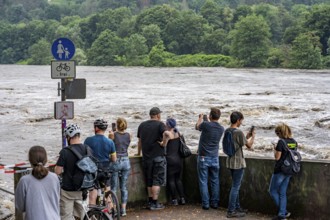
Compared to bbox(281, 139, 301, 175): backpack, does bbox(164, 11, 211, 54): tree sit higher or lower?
higher

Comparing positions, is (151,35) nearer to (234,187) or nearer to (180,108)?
(180,108)

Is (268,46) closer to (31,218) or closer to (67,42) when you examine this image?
(67,42)

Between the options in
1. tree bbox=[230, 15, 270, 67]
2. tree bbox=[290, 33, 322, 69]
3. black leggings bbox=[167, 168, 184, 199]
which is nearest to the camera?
black leggings bbox=[167, 168, 184, 199]

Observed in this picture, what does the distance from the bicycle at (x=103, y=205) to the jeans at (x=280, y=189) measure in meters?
2.28

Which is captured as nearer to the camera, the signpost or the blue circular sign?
the signpost

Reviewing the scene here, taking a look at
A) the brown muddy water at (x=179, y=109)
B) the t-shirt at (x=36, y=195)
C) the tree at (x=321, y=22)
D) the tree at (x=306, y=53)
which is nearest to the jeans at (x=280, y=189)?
the t-shirt at (x=36, y=195)

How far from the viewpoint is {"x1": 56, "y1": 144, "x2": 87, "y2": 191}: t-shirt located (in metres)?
6.46

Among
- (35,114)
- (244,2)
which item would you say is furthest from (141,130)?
(244,2)

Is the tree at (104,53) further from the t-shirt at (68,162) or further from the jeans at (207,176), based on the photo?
the t-shirt at (68,162)

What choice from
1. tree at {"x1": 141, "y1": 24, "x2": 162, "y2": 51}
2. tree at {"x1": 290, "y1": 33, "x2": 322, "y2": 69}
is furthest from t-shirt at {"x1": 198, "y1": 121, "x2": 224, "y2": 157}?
tree at {"x1": 141, "y1": 24, "x2": 162, "y2": 51}

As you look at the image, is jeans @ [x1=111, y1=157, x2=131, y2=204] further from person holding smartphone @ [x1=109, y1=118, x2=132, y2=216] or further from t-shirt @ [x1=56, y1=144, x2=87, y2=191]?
t-shirt @ [x1=56, y1=144, x2=87, y2=191]

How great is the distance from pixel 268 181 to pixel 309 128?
65.2 ft

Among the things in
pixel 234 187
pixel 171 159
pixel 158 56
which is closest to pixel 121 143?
pixel 171 159

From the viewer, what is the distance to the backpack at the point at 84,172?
647 centimetres
